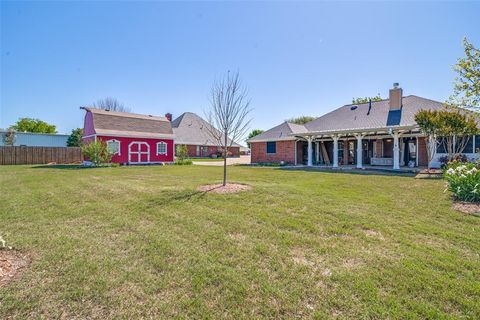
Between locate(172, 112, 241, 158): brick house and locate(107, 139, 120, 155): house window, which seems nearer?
locate(107, 139, 120, 155): house window

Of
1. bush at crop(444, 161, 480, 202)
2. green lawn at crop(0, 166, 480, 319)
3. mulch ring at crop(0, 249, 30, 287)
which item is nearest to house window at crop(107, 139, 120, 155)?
green lawn at crop(0, 166, 480, 319)

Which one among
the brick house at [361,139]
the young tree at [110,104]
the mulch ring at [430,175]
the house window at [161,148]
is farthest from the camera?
the young tree at [110,104]

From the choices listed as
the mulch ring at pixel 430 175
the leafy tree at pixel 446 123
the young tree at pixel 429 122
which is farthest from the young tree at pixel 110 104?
the mulch ring at pixel 430 175

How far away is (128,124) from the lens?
2423cm

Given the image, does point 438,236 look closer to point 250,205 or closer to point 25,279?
point 250,205

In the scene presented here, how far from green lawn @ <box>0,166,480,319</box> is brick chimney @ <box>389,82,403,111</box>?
1533cm

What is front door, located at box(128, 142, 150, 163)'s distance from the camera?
2378 cm

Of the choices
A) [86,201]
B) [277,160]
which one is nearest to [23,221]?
[86,201]

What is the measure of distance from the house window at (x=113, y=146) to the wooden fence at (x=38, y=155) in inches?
232

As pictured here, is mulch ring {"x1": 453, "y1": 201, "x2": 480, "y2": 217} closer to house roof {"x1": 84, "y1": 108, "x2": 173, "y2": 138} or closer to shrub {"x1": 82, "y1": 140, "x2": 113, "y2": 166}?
shrub {"x1": 82, "y1": 140, "x2": 113, "y2": 166}

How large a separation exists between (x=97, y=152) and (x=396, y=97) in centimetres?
2291

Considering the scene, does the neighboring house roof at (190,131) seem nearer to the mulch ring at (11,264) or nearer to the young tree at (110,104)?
the young tree at (110,104)

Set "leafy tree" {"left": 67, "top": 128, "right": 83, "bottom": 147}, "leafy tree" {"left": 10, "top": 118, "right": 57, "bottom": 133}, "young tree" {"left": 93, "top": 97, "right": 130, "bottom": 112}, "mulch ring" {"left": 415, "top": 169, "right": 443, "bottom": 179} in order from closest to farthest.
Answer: "mulch ring" {"left": 415, "top": 169, "right": 443, "bottom": 179} < "leafy tree" {"left": 67, "top": 128, "right": 83, "bottom": 147} < "leafy tree" {"left": 10, "top": 118, "right": 57, "bottom": 133} < "young tree" {"left": 93, "top": 97, "right": 130, "bottom": 112}

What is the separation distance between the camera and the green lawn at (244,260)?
2.60m
